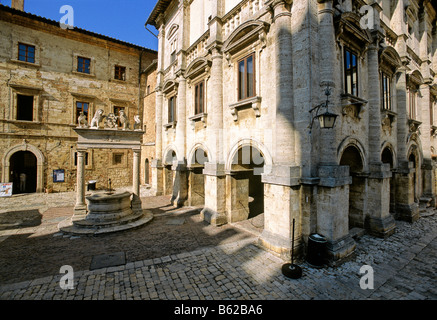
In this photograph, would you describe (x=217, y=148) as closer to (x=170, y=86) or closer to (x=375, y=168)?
(x=375, y=168)

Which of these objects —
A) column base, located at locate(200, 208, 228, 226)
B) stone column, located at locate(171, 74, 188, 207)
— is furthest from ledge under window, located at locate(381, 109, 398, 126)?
stone column, located at locate(171, 74, 188, 207)

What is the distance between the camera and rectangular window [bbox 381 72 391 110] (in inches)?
404

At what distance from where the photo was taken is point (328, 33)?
6.70 m

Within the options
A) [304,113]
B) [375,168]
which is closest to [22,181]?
[304,113]

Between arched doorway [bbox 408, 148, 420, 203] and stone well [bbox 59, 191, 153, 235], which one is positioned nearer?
stone well [bbox 59, 191, 153, 235]

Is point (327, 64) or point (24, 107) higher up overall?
point (24, 107)

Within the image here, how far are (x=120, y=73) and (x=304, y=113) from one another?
21.7 metres

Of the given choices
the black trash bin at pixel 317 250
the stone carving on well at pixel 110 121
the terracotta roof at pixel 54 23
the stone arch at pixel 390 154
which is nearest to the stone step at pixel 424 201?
the stone arch at pixel 390 154

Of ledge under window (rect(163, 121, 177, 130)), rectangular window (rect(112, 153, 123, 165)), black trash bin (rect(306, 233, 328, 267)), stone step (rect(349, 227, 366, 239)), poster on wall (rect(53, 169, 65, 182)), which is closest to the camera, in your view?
black trash bin (rect(306, 233, 328, 267))

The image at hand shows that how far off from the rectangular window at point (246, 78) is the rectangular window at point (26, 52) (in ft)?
Answer: 64.4

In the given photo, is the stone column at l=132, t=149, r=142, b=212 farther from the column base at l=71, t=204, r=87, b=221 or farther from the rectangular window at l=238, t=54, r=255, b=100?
the rectangular window at l=238, t=54, r=255, b=100

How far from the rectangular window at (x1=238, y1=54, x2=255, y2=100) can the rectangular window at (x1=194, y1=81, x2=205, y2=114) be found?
3096 millimetres

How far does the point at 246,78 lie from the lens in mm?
8898
